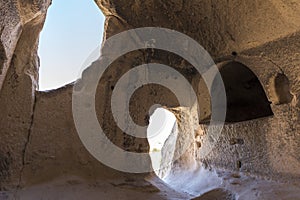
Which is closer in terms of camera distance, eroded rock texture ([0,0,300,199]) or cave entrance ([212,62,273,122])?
eroded rock texture ([0,0,300,199])

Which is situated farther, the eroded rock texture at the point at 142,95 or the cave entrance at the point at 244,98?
the cave entrance at the point at 244,98

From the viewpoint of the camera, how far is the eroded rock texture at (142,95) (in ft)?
8.71

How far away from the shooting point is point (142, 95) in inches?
140

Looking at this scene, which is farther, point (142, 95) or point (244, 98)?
point (244, 98)

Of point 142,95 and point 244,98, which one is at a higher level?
point 244,98

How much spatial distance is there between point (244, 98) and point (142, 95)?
1705 mm

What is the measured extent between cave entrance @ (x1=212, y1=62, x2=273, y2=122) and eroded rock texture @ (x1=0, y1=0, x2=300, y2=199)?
563 millimetres

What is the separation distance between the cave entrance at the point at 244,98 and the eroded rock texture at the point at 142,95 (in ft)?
1.85

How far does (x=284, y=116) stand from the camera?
2799 millimetres

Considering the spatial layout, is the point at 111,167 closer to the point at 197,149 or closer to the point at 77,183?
the point at 77,183

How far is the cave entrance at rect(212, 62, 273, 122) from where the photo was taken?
4.13m

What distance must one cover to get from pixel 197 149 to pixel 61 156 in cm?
212

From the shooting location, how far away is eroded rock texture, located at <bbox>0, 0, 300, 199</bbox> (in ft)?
8.71

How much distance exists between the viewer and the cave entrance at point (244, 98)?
4129 millimetres
